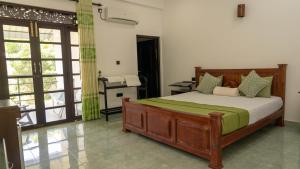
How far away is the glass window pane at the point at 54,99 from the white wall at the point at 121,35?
1080 millimetres

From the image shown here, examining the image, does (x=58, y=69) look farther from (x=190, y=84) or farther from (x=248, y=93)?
(x=248, y=93)

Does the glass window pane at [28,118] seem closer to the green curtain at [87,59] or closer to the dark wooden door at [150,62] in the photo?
the green curtain at [87,59]

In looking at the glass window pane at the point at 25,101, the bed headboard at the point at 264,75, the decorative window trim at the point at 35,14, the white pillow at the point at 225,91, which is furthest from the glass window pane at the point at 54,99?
the bed headboard at the point at 264,75

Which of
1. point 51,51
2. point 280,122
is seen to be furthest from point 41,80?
point 280,122

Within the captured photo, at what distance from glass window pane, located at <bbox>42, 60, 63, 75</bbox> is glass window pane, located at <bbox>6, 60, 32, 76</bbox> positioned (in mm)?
273

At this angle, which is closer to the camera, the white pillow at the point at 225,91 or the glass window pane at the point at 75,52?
the white pillow at the point at 225,91

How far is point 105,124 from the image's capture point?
4281mm

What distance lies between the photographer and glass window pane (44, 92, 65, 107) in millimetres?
4207

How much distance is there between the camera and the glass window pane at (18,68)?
147 inches

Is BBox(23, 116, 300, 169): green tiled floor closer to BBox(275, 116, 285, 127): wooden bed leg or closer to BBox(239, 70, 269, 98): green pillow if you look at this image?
BBox(275, 116, 285, 127): wooden bed leg

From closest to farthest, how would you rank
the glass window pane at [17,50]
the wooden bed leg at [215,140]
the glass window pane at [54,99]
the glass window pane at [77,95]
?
the wooden bed leg at [215,140] < the glass window pane at [17,50] < the glass window pane at [54,99] < the glass window pane at [77,95]

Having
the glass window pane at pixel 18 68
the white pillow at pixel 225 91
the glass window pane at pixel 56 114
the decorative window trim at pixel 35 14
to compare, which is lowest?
the glass window pane at pixel 56 114

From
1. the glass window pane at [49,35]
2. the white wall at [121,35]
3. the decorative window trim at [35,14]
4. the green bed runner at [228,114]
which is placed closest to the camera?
the green bed runner at [228,114]

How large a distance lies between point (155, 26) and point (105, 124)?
10.7 ft
